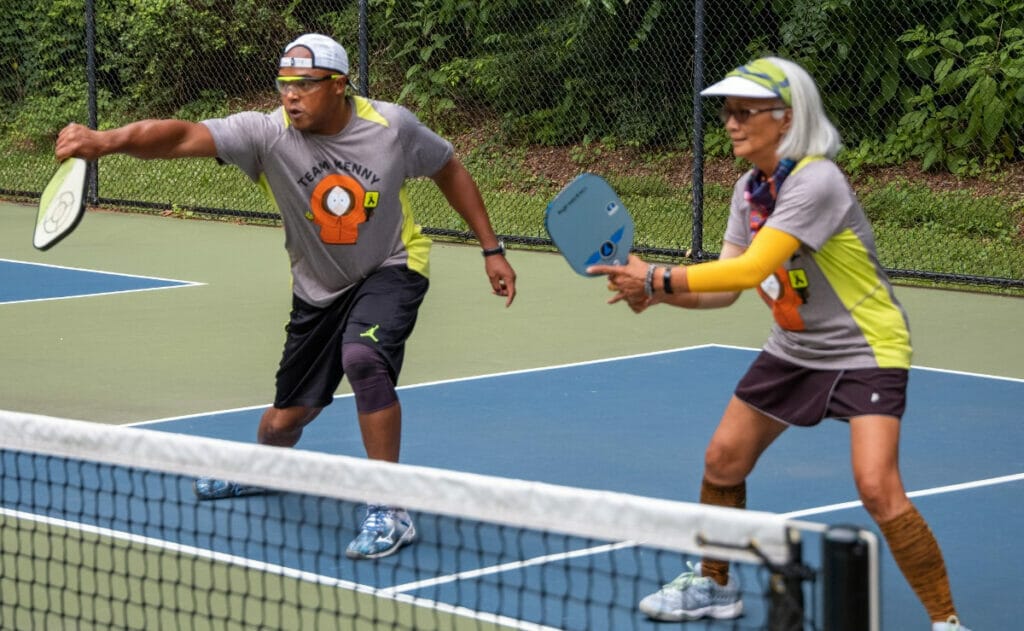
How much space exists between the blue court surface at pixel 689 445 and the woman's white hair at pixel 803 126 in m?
1.38

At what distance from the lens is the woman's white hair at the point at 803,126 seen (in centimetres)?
488

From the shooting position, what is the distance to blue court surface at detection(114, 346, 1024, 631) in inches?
235

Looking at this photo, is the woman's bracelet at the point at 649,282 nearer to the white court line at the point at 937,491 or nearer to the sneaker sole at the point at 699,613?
the sneaker sole at the point at 699,613

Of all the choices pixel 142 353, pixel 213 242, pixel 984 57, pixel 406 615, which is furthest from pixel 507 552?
pixel 984 57

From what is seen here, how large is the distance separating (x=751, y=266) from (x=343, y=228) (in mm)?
2108

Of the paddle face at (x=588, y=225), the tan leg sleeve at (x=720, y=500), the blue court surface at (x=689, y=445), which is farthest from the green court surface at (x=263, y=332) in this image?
the paddle face at (x=588, y=225)

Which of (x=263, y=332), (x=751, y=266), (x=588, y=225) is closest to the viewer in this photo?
(x=751, y=266)

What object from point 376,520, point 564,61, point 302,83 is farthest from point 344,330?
point 564,61

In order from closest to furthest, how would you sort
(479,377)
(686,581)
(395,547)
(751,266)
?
(751,266) < (686,581) < (395,547) < (479,377)

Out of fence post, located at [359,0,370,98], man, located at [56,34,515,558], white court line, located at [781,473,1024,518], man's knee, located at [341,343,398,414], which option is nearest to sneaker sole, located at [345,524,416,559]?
man, located at [56,34,515,558]

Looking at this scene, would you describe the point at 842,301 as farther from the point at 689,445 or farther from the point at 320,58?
the point at 689,445

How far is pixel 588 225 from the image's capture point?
514cm

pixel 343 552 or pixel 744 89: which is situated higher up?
pixel 744 89

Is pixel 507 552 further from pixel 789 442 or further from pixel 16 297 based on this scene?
pixel 16 297
